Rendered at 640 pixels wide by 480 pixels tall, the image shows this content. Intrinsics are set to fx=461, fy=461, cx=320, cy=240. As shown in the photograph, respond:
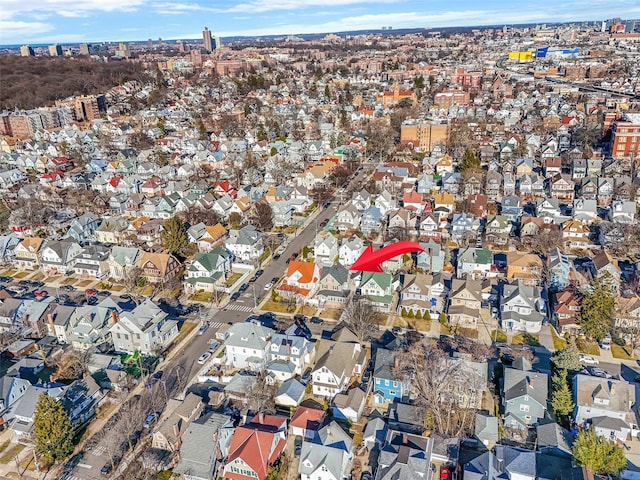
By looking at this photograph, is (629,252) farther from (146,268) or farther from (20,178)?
(20,178)

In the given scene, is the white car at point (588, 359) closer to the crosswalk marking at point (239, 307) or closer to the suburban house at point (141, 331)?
the crosswalk marking at point (239, 307)

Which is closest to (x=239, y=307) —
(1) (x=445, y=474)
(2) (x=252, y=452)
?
(2) (x=252, y=452)

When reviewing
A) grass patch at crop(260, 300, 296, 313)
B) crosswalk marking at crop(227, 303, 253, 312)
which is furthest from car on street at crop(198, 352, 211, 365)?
grass patch at crop(260, 300, 296, 313)

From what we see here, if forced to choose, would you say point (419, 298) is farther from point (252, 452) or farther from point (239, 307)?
point (252, 452)

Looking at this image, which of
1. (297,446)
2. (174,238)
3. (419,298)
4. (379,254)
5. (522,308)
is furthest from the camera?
(174,238)

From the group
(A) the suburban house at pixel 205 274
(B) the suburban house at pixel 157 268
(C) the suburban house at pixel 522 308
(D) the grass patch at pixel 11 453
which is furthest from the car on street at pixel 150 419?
(C) the suburban house at pixel 522 308

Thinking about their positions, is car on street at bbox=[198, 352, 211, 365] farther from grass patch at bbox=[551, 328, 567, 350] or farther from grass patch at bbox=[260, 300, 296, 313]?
grass patch at bbox=[551, 328, 567, 350]
